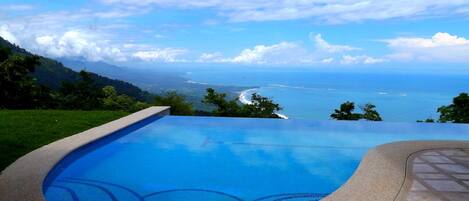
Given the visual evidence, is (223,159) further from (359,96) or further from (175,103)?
(359,96)

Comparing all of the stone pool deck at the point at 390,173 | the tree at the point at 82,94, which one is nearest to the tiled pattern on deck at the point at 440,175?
the stone pool deck at the point at 390,173

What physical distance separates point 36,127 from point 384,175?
5635 millimetres

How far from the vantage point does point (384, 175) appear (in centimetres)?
485

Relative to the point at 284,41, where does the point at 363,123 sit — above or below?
below

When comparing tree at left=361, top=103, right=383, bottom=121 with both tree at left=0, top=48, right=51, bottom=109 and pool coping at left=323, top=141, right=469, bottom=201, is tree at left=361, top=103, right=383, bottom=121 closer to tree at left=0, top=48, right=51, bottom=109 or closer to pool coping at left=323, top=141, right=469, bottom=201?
pool coping at left=323, top=141, right=469, bottom=201

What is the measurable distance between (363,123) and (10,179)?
7.21 m

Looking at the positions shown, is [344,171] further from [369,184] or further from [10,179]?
[10,179]

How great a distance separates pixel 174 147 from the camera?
7.62 metres

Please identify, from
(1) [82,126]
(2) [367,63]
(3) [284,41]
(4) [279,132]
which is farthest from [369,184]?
(3) [284,41]

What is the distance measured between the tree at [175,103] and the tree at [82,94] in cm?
153

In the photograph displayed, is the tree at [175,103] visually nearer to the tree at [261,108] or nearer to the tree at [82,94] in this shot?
the tree at [261,108]

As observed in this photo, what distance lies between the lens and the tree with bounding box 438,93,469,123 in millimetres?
10461

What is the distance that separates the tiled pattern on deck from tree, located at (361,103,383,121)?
15.5ft

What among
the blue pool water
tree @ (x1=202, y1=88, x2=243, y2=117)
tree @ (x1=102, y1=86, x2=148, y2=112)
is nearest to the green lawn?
the blue pool water
